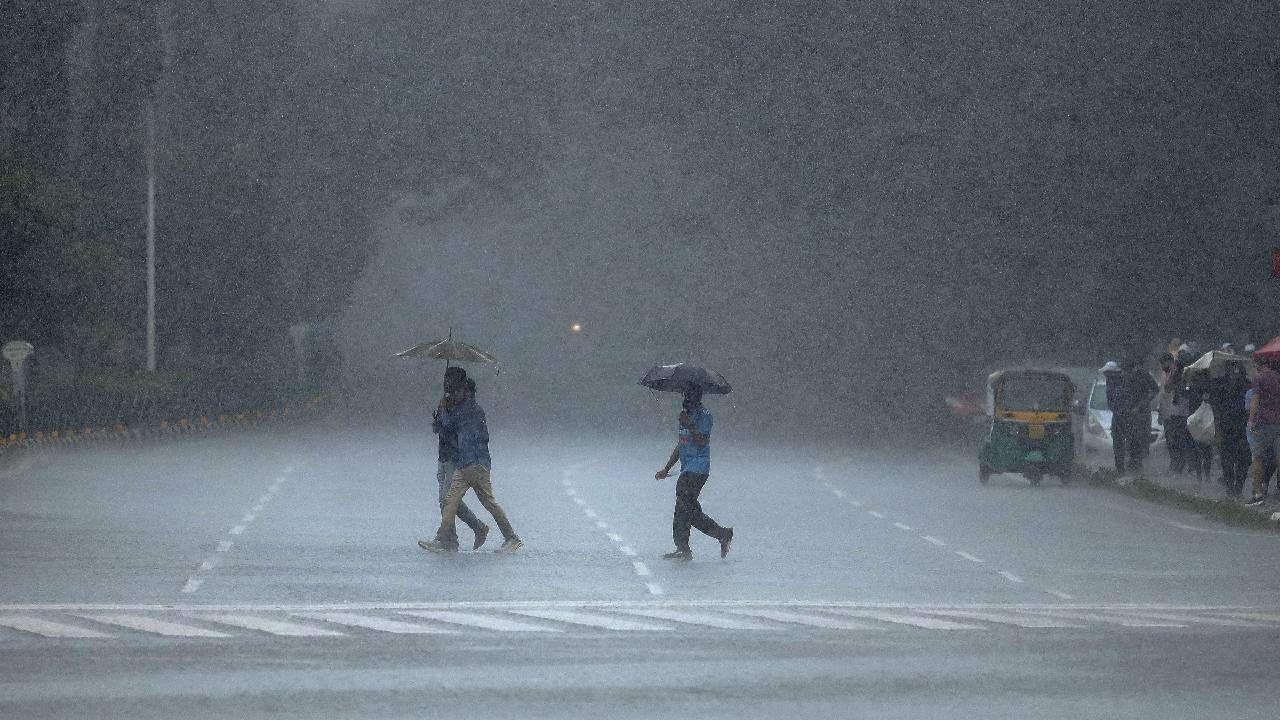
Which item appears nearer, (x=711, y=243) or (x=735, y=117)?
(x=735, y=117)

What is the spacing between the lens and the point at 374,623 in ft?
50.3

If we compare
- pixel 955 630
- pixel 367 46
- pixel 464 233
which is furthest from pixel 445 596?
pixel 464 233

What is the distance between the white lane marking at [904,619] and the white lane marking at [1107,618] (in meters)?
0.92

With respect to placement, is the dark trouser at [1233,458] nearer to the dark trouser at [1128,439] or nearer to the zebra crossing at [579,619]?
the dark trouser at [1128,439]

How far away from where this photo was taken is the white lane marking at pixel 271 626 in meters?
14.6

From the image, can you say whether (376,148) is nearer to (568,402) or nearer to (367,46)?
(367,46)

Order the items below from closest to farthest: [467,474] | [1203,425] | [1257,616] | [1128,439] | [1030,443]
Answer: [1257,616], [467,474], [1203,425], [1030,443], [1128,439]

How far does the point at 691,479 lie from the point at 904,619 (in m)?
5.90

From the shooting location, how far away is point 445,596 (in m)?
17.5

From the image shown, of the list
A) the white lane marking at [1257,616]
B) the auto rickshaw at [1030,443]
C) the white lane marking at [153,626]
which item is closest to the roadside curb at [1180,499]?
the auto rickshaw at [1030,443]

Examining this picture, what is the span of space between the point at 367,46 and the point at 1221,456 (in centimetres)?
5645

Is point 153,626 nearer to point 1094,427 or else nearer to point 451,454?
point 451,454

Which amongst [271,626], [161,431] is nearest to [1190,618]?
[271,626]

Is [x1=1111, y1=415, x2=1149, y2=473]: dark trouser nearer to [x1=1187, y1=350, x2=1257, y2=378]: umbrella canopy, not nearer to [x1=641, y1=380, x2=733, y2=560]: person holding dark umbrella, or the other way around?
[x1=1187, y1=350, x2=1257, y2=378]: umbrella canopy
